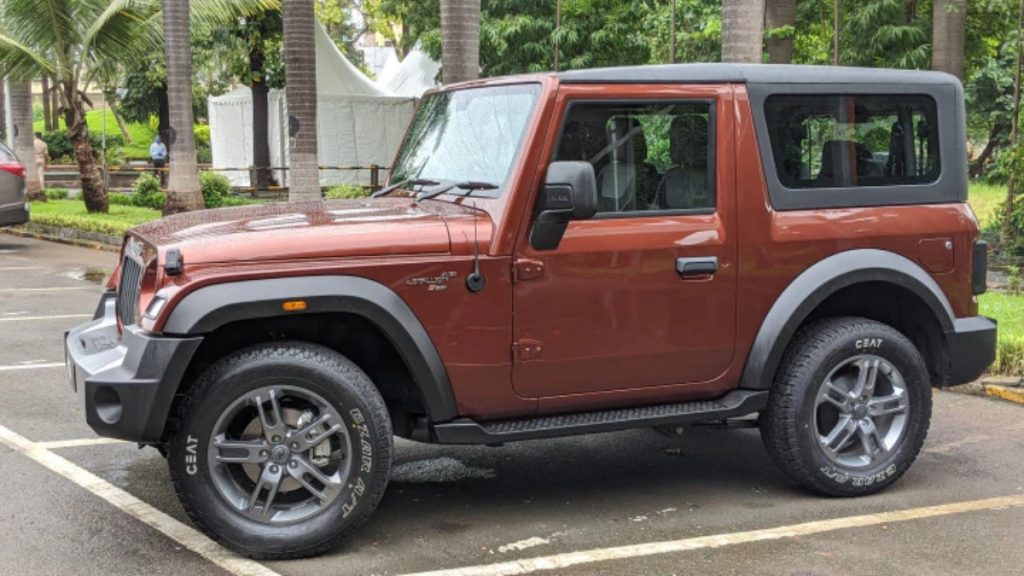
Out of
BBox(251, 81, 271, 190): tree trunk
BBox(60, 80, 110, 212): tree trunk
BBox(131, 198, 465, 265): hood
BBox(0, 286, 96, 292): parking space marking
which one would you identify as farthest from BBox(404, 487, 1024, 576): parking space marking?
BBox(251, 81, 271, 190): tree trunk

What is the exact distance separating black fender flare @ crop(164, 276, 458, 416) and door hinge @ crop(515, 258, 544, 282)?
0.47m

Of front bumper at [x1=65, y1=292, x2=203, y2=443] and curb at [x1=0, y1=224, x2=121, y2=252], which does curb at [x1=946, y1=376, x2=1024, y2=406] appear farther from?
curb at [x1=0, y1=224, x2=121, y2=252]

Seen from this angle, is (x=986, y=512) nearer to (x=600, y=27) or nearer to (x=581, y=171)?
(x=581, y=171)

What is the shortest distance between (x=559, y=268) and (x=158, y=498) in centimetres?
222

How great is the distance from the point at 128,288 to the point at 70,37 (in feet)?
53.6

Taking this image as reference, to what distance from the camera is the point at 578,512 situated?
5.36 meters

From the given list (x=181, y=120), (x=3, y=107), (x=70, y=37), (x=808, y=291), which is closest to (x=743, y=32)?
Result: (x=808, y=291)

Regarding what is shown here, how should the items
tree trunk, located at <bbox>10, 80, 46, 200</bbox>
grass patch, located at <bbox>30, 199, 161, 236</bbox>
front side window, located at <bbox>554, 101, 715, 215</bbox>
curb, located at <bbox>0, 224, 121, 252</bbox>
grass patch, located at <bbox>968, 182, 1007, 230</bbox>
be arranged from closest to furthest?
front side window, located at <bbox>554, 101, 715, 215</bbox> < grass patch, located at <bbox>968, 182, 1007, 230</bbox> < curb, located at <bbox>0, 224, 121, 252</bbox> < grass patch, located at <bbox>30, 199, 161, 236</bbox> < tree trunk, located at <bbox>10, 80, 46, 200</bbox>

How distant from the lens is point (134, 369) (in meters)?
4.50

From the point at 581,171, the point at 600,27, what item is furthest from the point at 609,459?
the point at 600,27

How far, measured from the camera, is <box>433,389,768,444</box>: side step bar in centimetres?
488

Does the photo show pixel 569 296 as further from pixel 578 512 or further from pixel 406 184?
pixel 406 184

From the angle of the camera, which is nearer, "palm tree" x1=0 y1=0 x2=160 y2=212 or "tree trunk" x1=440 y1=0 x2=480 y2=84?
"tree trunk" x1=440 y1=0 x2=480 y2=84

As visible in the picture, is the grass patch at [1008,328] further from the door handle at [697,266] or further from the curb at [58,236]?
the curb at [58,236]
